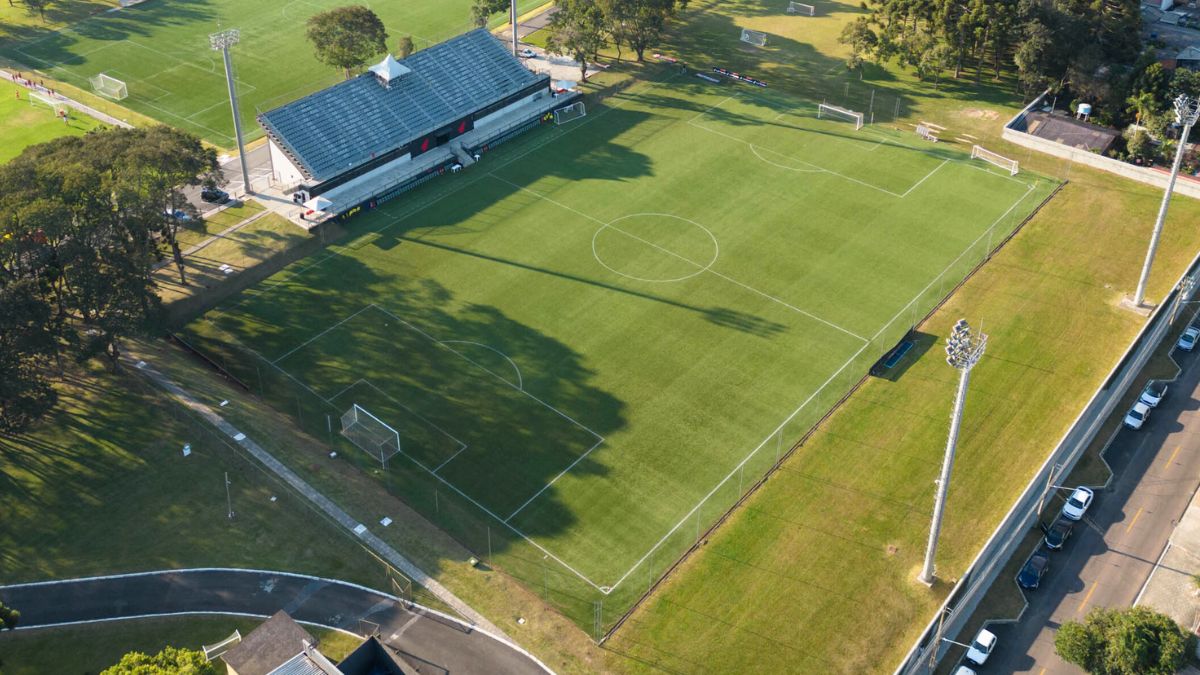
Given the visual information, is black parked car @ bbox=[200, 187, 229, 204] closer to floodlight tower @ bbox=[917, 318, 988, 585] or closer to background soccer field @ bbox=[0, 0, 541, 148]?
background soccer field @ bbox=[0, 0, 541, 148]

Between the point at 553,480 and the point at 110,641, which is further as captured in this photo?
the point at 553,480

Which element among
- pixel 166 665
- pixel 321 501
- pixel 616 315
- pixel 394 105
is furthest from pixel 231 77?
pixel 166 665

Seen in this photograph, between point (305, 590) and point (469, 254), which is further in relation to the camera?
point (469, 254)

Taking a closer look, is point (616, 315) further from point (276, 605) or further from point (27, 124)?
point (27, 124)

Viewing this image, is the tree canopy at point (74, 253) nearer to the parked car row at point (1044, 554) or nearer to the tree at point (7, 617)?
the tree at point (7, 617)

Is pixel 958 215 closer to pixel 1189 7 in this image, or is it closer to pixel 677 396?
pixel 677 396

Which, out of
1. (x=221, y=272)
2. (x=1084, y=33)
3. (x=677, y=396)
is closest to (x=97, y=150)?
(x=221, y=272)

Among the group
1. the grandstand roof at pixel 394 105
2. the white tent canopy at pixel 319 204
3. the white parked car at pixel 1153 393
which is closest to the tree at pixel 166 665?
the white tent canopy at pixel 319 204
